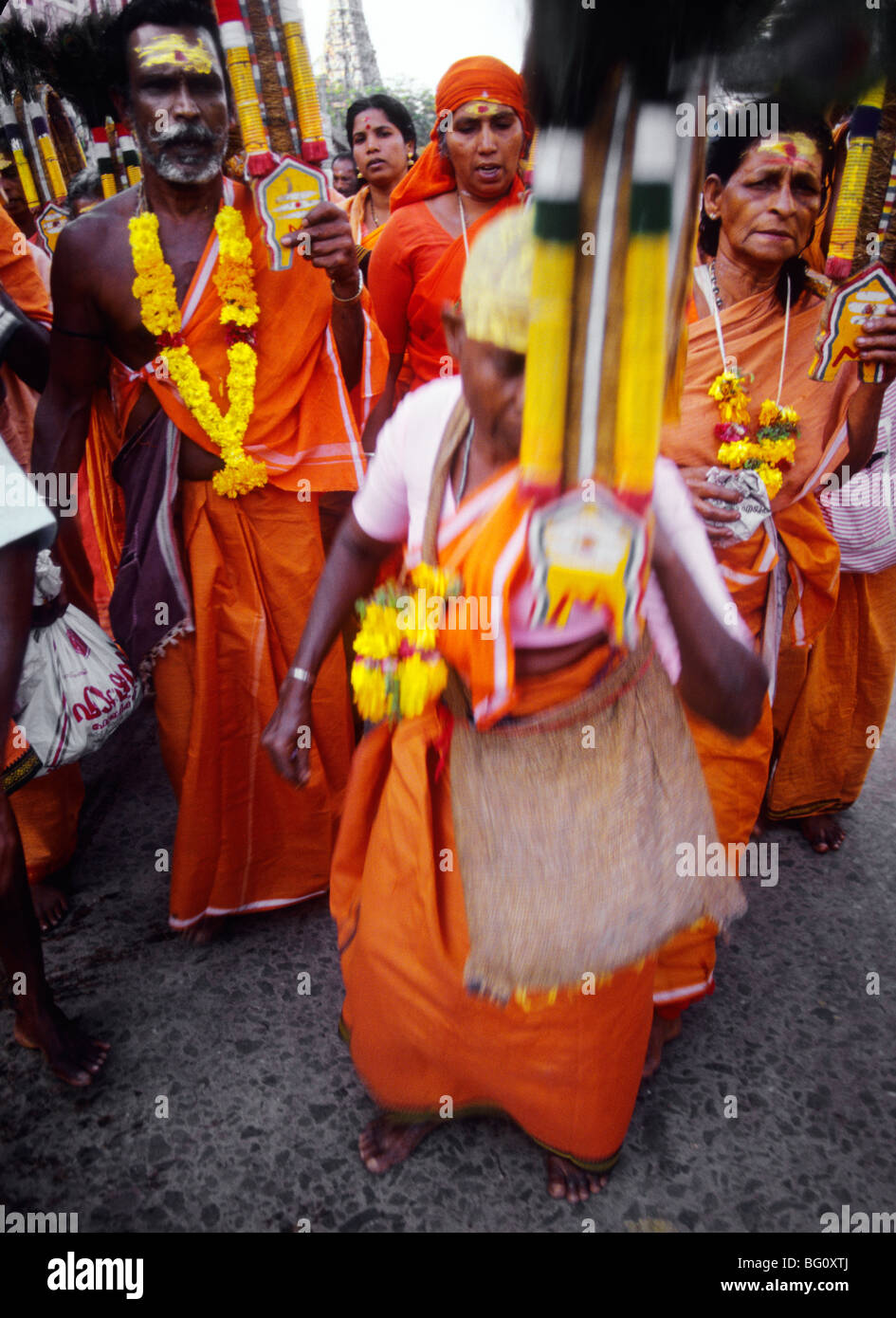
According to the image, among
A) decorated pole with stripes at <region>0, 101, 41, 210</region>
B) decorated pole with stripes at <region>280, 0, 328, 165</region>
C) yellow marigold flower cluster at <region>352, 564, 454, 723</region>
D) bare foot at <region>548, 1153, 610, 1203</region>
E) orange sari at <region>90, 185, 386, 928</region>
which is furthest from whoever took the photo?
decorated pole with stripes at <region>0, 101, 41, 210</region>

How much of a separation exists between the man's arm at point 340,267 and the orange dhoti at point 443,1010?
47.7 inches

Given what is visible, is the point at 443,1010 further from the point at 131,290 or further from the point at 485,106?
the point at 485,106

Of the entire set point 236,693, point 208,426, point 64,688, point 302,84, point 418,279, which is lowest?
point 236,693

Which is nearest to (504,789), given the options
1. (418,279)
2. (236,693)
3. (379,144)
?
(236,693)

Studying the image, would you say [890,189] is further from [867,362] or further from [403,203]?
[403,203]

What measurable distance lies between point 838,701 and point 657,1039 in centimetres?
144

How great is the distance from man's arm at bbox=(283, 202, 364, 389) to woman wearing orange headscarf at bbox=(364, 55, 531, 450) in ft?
0.85

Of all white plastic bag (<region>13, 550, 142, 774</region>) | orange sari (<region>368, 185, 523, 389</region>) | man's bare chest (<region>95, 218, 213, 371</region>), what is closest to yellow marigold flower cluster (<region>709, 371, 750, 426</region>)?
orange sari (<region>368, 185, 523, 389</region>)

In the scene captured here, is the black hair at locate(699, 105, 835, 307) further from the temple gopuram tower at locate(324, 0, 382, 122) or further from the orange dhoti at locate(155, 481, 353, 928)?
the orange dhoti at locate(155, 481, 353, 928)

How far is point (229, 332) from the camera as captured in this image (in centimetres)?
226

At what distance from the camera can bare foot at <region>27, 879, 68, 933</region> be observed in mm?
→ 2531
